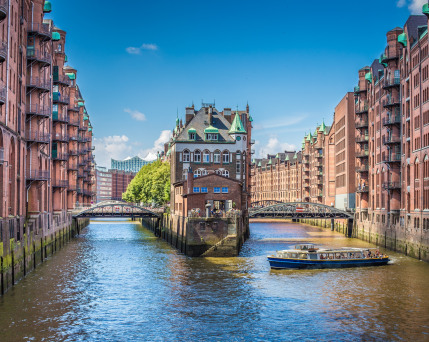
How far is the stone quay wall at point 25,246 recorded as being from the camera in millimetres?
39322

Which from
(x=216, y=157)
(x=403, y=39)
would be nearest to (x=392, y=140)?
(x=403, y=39)

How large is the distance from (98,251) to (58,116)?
20.0 meters

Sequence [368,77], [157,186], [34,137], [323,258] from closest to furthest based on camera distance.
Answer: [323,258] < [34,137] < [368,77] < [157,186]

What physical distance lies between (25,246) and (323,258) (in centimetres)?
2590

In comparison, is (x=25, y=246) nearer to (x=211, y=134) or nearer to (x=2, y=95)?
(x=2, y=95)

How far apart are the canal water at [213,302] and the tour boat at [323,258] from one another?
1156mm

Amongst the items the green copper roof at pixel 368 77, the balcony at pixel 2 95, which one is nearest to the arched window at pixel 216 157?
the green copper roof at pixel 368 77

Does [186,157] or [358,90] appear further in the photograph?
[358,90]

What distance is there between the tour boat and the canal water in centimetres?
116

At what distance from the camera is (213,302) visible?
124 ft

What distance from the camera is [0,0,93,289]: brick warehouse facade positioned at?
143 feet

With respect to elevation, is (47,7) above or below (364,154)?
above

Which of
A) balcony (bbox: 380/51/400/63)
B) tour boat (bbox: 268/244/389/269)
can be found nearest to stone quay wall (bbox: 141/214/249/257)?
tour boat (bbox: 268/244/389/269)

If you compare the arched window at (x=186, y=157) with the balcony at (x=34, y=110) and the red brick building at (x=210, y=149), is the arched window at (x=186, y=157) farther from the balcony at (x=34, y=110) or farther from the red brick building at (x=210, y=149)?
the balcony at (x=34, y=110)
